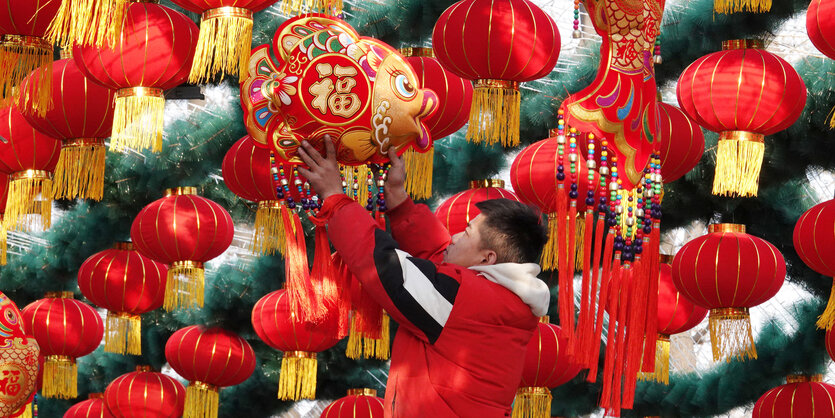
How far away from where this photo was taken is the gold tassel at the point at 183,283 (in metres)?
4.24

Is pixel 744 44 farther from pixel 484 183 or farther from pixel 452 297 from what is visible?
pixel 452 297

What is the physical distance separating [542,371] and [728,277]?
0.69m

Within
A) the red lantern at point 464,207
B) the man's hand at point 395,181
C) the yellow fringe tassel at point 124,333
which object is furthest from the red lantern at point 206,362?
the man's hand at point 395,181

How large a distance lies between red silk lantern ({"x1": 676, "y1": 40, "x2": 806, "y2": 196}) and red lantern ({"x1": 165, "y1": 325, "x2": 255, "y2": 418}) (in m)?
2.03

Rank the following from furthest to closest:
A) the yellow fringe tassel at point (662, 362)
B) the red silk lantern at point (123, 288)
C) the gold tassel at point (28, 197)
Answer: the red silk lantern at point (123, 288) → the yellow fringe tassel at point (662, 362) → the gold tassel at point (28, 197)

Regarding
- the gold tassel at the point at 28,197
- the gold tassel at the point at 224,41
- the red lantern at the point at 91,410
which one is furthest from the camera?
the red lantern at the point at 91,410

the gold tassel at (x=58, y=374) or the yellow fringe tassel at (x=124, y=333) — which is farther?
the gold tassel at (x=58, y=374)

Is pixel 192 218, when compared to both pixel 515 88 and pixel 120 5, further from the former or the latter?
pixel 120 5

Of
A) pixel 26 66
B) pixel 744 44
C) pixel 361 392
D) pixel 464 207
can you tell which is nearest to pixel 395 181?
pixel 26 66

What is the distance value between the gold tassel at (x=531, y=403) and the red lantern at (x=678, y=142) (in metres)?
0.89

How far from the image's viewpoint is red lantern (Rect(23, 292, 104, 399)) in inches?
191

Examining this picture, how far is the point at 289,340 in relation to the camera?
4.29m

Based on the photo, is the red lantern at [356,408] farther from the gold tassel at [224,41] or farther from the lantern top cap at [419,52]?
the gold tassel at [224,41]

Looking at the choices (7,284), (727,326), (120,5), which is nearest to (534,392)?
(727,326)
